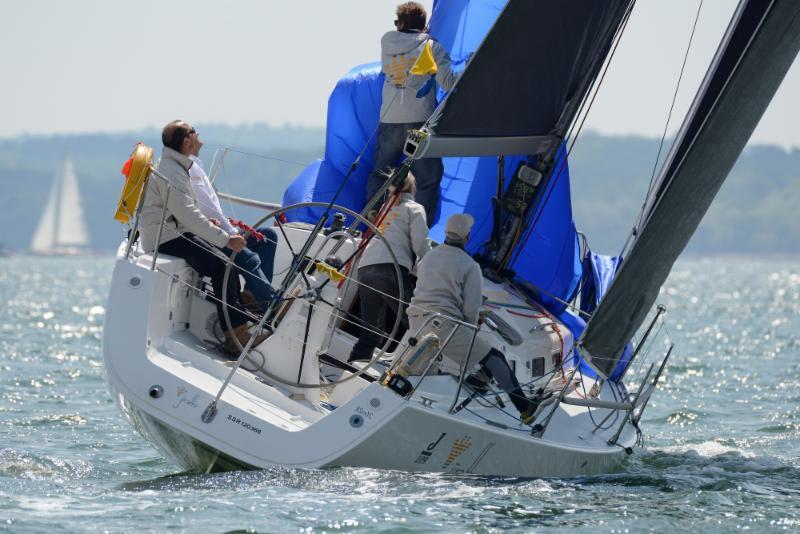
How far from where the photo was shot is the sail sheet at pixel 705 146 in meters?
6.67

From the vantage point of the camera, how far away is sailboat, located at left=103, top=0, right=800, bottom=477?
590 centimetres

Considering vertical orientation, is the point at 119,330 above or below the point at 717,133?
below

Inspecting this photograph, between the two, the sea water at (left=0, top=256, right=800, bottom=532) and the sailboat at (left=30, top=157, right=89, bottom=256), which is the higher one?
the sea water at (left=0, top=256, right=800, bottom=532)

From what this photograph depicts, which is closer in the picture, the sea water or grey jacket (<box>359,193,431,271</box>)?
the sea water

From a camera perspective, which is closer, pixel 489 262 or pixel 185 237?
pixel 185 237

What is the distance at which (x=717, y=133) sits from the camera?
6.71 meters

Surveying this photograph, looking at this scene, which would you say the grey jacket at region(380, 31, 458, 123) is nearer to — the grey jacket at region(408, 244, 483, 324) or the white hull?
the grey jacket at region(408, 244, 483, 324)

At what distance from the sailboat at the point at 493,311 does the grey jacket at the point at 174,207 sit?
0.13m

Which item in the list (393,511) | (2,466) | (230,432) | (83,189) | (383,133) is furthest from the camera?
(83,189)

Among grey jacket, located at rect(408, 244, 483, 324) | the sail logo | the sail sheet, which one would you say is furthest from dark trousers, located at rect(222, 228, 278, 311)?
the sail sheet

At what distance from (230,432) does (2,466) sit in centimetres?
137

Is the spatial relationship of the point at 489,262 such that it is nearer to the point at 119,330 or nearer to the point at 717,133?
the point at 717,133

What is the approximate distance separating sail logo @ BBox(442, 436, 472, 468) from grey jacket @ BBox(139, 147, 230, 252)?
145 centimetres

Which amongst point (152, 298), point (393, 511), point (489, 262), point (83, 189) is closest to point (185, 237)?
point (152, 298)
